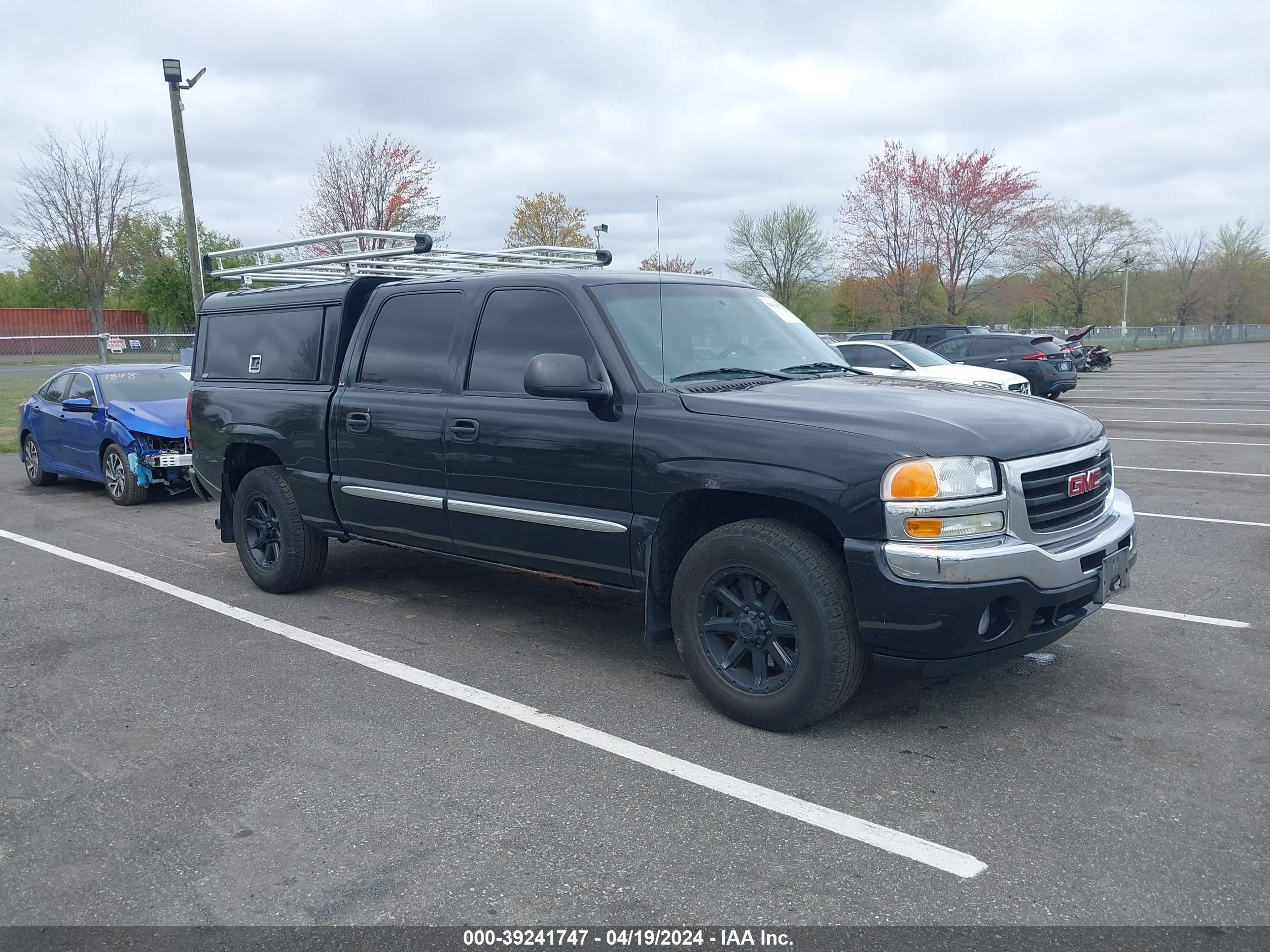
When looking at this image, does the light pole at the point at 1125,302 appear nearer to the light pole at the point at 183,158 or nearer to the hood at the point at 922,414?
the light pole at the point at 183,158

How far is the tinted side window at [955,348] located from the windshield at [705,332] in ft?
61.1

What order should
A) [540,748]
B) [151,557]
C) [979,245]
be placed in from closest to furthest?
[540,748] < [151,557] < [979,245]

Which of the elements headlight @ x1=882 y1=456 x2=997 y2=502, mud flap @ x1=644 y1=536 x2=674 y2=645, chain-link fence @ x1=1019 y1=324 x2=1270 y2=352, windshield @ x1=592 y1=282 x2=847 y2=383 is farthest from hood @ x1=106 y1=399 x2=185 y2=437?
chain-link fence @ x1=1019 y1=324 x2=1270 y2=352

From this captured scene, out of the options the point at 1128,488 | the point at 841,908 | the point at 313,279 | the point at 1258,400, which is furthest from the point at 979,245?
the point at 841,908

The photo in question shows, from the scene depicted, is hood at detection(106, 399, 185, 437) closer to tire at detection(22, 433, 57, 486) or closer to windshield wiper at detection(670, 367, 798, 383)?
tire at detection(22, 433, 57, 486)

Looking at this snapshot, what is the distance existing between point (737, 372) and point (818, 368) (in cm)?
55

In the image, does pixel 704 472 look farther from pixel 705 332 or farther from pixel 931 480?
pixel 705 332

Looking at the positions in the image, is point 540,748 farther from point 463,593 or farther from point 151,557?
point 151,557

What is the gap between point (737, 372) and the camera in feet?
16.0

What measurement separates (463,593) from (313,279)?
Result: 89.2 inches

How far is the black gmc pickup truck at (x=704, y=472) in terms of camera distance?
3.83 m

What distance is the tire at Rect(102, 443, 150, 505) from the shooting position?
33.4 ft

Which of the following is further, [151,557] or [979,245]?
[979,245]

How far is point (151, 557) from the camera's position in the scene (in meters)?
7.77
